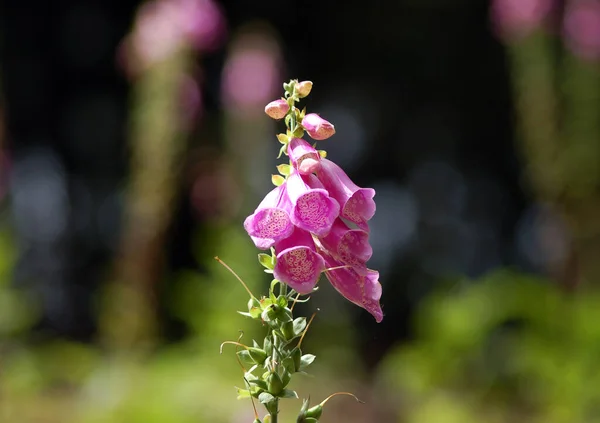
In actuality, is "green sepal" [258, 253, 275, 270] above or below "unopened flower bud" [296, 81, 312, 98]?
below

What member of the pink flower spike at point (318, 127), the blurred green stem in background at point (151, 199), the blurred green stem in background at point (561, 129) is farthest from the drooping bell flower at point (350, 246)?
the blurred green stem in background at point (561, 129)

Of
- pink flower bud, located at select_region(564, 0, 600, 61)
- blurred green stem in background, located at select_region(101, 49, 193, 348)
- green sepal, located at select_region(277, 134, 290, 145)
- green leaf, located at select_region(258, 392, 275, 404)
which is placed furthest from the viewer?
pink flower bud, located at select_region(564, 0, 600, 61)

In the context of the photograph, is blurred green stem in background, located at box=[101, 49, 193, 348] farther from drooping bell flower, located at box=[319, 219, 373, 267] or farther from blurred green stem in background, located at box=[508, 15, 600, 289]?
drooping bell flower, located at box=[319, 219, 373, 267]

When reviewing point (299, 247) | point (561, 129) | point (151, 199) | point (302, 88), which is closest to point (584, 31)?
point (561, 129)

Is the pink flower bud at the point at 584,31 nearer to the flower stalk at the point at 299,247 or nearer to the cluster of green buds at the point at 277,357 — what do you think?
the flower stalk at the point at 299,247

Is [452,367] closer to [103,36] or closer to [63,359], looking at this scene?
[63,359]

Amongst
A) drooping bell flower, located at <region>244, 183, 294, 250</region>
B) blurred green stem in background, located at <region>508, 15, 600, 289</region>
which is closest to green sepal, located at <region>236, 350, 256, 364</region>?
drooping bell flower, located at <region>244, 183, 294, 250</region>
